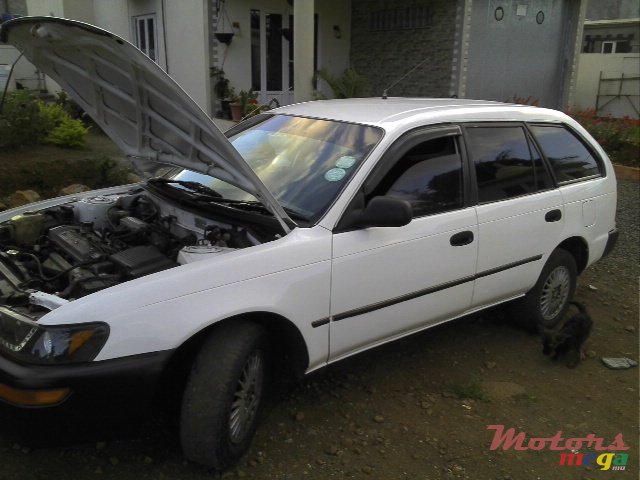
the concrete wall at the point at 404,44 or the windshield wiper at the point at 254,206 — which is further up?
the concrete wall at the point at 404,44

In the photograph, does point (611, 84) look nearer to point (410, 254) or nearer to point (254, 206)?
point (410, 254)

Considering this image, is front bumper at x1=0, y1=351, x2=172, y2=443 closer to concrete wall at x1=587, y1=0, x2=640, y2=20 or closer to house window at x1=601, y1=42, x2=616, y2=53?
house window at x1=601, y1=42, x2=616, y2=53

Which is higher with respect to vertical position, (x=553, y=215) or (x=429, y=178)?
(x=429, y=178)

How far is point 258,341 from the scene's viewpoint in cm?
277

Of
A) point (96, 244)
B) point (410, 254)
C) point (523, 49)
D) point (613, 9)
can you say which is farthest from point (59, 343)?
point (613, 9)

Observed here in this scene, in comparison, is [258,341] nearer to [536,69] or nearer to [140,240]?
[140,240]

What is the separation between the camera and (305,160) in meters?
3.43

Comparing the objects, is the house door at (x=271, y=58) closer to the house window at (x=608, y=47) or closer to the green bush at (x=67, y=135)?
the green bush at (x=67, y=135)

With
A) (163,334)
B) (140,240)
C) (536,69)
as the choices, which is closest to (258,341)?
(163,334)

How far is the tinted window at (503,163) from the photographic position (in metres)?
3.77

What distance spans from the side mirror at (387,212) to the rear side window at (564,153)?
5.87ft

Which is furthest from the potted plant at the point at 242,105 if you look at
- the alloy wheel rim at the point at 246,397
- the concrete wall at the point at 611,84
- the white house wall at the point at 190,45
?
the concrete wall at the point at 611,84

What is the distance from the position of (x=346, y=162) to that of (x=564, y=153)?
202 cm

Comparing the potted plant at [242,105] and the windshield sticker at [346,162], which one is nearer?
the windshield sticker at [346,162]
